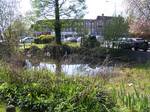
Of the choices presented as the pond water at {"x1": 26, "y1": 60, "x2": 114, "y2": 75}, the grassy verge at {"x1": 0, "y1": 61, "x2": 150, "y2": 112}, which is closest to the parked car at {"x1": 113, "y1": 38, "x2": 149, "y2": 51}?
the pond water at {"x1": 26, "y1": 60, "x2": 114, "y2": 75}

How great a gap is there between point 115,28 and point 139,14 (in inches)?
108

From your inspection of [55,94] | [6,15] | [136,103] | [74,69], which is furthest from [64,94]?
[6,15]

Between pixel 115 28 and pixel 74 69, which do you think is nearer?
pixel 74 69

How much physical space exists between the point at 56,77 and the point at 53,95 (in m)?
1.35

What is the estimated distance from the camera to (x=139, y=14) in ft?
111

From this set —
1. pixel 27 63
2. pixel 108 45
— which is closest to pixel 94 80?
pixel 27 63

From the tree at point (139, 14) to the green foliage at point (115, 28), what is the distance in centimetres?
94

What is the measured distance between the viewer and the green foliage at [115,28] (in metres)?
34.9

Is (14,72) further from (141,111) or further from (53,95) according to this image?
(141,111)

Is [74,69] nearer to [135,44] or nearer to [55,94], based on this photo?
[55,94]

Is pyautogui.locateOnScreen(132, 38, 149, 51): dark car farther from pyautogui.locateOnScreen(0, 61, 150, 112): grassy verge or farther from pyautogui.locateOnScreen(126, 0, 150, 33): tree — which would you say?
pyautogui.locateOnScreen(0, 61, 150, 112): grassy verge

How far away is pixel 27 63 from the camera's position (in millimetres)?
13234

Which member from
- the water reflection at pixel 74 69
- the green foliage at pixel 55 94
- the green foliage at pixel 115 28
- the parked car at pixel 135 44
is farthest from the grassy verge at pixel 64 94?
the parked car at pixel 135 44

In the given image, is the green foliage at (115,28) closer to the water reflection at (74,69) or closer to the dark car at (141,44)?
the dark car at (141,44)
